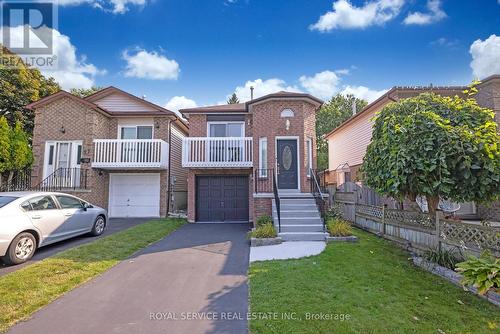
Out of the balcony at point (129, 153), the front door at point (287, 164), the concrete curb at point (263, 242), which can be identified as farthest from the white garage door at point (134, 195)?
the concrete curb at point (263, 242)

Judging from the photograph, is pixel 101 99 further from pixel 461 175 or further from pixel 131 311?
pixel 461 175

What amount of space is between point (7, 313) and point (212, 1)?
11193mm

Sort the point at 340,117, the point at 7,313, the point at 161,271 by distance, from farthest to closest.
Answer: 1. the point at 340,117
2. the point at 161,271
3. the point at 7,313

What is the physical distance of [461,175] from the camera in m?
5.46

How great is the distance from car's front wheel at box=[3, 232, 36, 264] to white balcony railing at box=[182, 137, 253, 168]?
648cm

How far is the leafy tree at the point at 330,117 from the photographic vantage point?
28.7m

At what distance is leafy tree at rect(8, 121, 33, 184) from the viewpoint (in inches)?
467

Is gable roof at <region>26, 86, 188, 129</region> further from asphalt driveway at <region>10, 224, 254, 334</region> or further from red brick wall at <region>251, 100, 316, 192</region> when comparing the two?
asphalt driveway at <region>10, 224, 254, 334</region>

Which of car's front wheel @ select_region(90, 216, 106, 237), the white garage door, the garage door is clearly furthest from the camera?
the white garage door

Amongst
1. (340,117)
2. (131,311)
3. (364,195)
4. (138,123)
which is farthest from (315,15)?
(340,117)

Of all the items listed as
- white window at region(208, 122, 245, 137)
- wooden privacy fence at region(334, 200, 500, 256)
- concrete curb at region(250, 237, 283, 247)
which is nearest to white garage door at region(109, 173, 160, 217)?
white window at region(208, 122, 245, 137)

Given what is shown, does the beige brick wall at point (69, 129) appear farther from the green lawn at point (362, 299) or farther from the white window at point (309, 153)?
the green lawn at point (362, 299)

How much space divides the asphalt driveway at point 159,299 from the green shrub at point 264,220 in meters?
2.29

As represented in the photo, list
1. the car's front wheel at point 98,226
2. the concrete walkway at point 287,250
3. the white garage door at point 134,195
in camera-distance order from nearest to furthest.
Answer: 1. the concrete walkway at point 287,250
2. the car's front wheel at point 98,226
3. the white garage door at point 134,195
